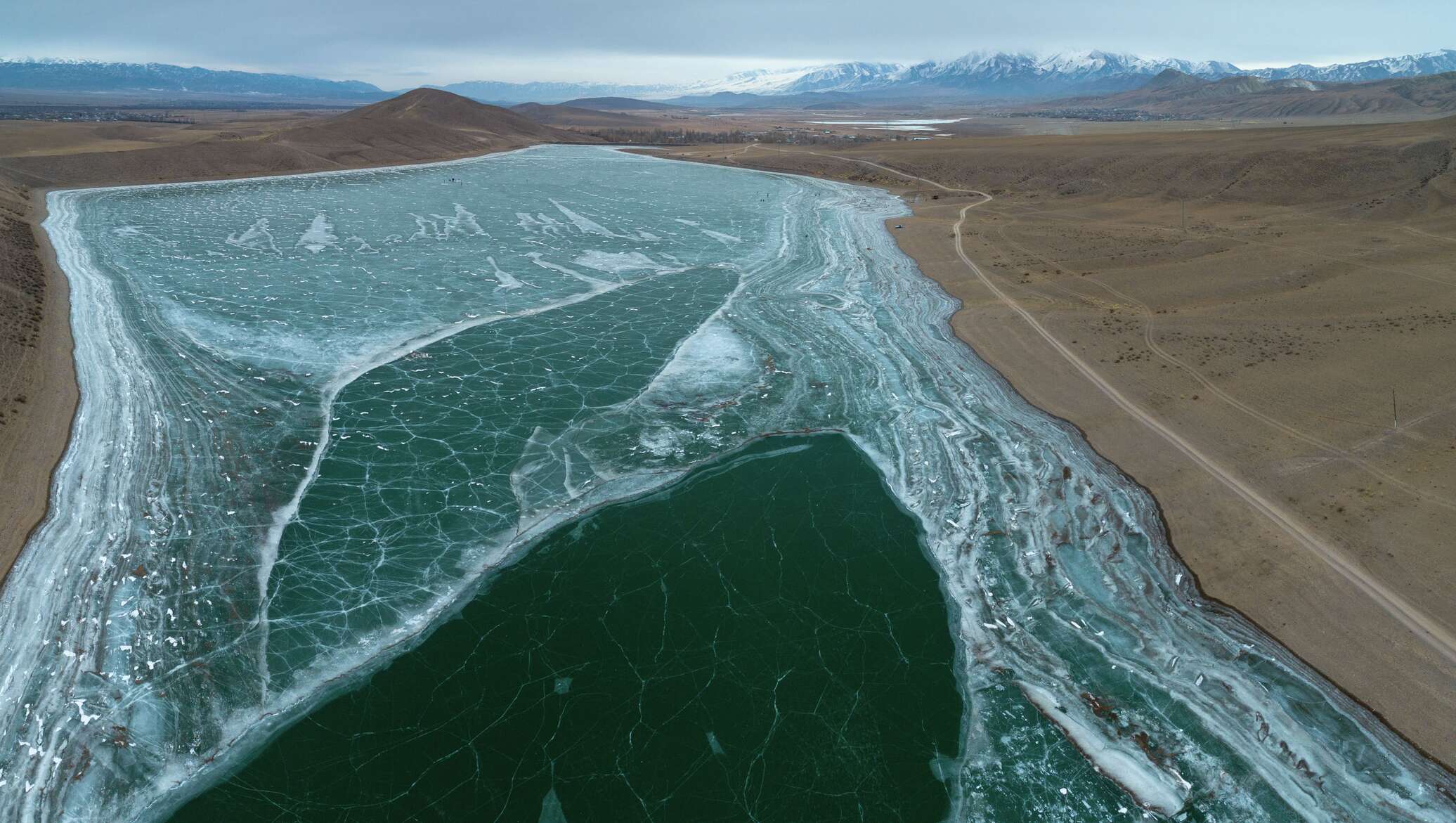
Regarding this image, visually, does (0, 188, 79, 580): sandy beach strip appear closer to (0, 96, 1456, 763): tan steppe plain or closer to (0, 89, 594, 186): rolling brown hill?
(0, 96, 1456, 763): tan steppe plain

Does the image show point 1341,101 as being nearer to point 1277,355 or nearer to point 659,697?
point 1277,355

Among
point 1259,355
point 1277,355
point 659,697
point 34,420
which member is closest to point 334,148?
point 34,420

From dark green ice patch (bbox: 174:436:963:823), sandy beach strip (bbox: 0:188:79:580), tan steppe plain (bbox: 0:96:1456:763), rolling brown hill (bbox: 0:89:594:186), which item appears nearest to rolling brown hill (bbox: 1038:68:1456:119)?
tan steppe plain (bbox: 0:96:1456:763)

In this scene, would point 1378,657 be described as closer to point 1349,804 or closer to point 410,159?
point 1349,804

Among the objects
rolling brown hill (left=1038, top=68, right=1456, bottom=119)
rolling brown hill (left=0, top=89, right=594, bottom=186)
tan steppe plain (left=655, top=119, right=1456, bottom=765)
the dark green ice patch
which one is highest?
rolling brown hill (left=1038, top=68, right=1456, bottom=119)

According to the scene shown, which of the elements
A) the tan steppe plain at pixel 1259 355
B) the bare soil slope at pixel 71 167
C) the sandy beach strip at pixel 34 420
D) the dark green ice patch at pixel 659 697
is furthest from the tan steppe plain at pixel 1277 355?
the bare soil slope at pixel 71 167

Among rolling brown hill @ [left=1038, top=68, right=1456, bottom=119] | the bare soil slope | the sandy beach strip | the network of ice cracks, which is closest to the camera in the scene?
the network of ice cracks

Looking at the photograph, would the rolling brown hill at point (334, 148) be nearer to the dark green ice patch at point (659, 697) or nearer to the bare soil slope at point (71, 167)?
the bare soil slope at point (71, 167)
